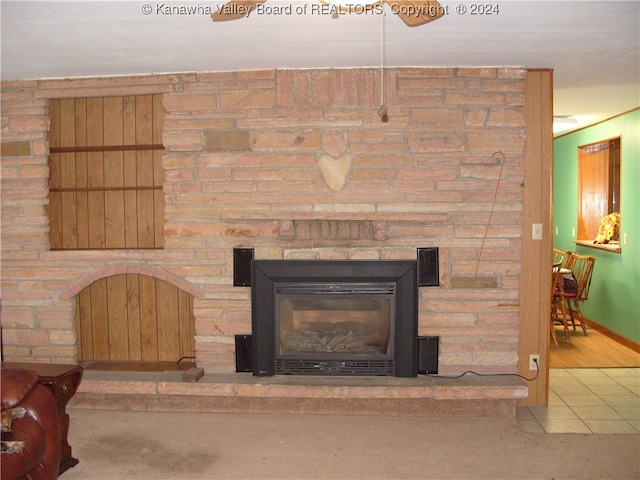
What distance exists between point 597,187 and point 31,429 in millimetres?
5877

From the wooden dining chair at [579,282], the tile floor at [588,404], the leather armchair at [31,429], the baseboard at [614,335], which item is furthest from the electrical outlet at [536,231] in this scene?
the leather armchair at [31,429]

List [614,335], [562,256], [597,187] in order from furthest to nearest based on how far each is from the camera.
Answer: [562,256] → [597,187] → [614,335]

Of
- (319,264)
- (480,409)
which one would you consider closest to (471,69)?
(319,264)

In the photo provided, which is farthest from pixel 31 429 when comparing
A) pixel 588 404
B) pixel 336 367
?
pixel 588 404

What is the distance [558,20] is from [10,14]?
2619 millimetres

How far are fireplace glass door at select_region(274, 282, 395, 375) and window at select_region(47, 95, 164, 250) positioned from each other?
1.10 m

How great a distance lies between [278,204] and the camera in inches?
147

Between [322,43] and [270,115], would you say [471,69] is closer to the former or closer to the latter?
[322,43]

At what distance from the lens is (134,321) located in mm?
4074

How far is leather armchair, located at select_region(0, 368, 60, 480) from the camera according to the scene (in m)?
2.30

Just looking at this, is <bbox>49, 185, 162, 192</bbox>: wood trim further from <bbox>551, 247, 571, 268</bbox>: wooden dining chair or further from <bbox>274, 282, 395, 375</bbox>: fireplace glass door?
<bbox>551, 247, 571, 268</bbox>: wooden dining chair

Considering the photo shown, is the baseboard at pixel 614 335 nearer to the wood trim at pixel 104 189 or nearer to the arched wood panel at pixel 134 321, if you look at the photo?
the arched wood panel at pixel 134 321

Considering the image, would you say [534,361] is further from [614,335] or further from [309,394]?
[614,335]

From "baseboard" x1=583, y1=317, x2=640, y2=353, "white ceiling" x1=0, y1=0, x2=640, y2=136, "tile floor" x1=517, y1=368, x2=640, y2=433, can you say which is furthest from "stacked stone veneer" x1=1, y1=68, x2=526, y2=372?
"baseboard" x1=583, y1=317, x2=640, y2=353
